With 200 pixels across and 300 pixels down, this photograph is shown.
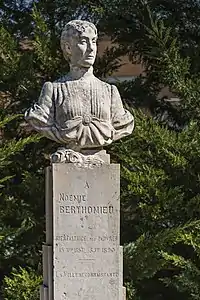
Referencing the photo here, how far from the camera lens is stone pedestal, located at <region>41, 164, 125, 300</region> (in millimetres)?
5422

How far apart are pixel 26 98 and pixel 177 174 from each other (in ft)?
6.60

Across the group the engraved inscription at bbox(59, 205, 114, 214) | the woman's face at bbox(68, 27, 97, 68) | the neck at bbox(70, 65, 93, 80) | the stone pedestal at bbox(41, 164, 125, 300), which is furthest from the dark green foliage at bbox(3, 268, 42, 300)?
the woman's face at bbox(68, 27, 97, 68)

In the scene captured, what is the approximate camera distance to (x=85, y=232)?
544cm

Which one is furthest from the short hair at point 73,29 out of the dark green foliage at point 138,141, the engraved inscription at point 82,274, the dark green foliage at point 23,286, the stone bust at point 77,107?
the dark green foliage at point 23,286

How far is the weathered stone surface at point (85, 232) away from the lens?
5.42 metres

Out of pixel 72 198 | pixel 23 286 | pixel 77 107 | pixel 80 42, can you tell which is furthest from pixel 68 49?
pixel 23 286

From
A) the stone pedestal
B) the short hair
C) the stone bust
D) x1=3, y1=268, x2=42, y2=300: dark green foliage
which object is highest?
the short hair

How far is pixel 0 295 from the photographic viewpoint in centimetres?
809

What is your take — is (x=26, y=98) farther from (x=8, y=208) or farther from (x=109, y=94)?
(x=109, y=94)

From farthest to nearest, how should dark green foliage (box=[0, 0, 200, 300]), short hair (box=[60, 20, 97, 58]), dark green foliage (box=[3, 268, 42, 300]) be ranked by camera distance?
dark green foliage (box=[0, 0, 200, 300]), dark green foliage (box=[3, 268, 42, 300]), short hair (box=[60, 20, 97, 58])

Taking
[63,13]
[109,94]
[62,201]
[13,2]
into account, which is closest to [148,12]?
[63,13]

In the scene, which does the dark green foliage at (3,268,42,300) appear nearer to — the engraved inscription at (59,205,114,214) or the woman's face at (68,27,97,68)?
the engraved inscription at (59,205,114,214)

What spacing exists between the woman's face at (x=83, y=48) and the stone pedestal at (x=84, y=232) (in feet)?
2.61

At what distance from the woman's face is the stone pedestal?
79cm
